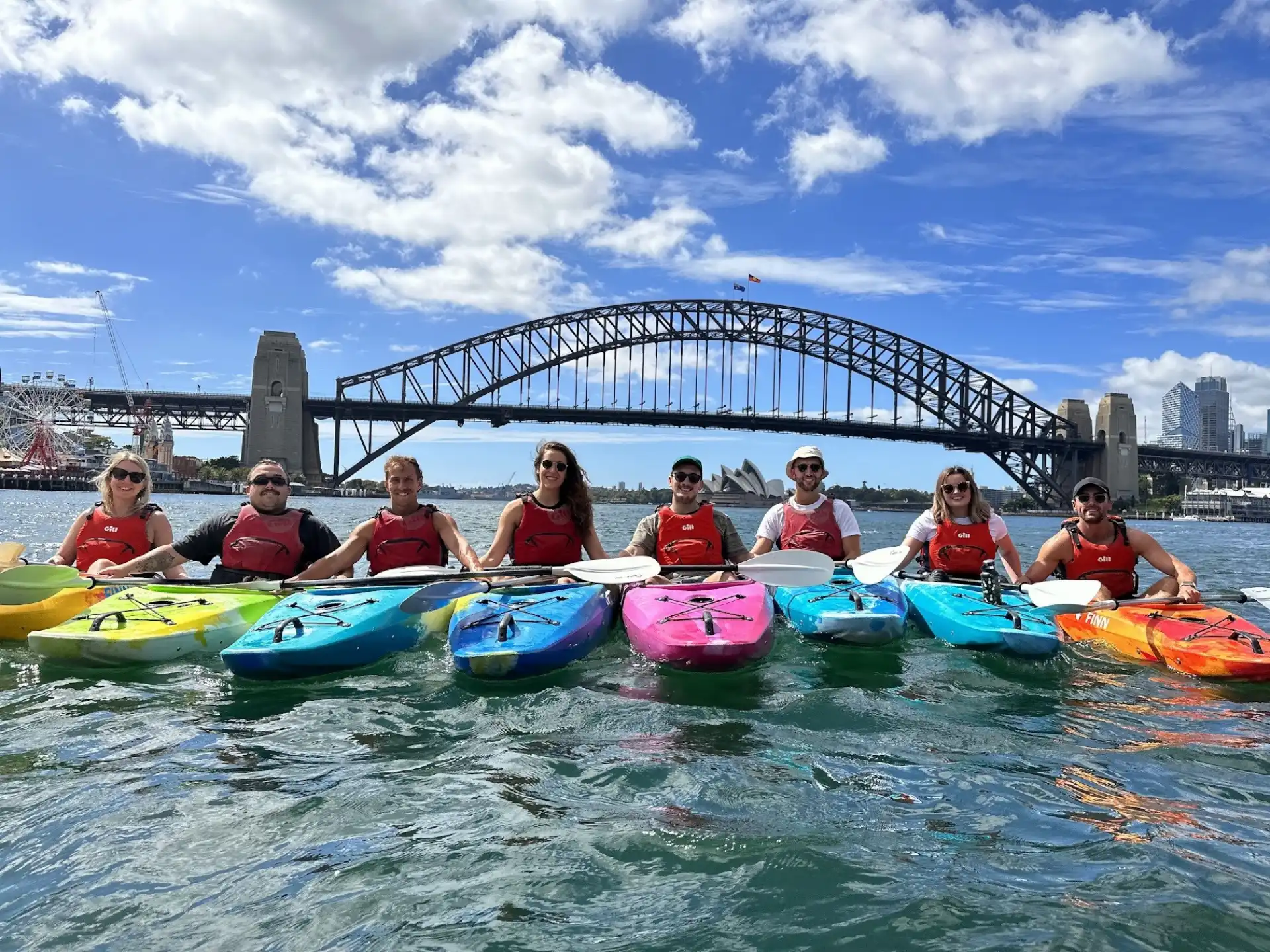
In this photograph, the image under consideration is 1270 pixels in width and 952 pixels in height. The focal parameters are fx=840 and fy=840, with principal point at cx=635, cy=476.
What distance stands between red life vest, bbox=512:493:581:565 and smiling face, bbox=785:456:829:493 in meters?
1.89

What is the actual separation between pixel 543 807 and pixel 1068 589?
4068 millimetres

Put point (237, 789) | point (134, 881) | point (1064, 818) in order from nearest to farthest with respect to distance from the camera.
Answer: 1. point (134, 881)
2. point (1064, 818)
3. point (237, 789)

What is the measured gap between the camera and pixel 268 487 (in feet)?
20.3

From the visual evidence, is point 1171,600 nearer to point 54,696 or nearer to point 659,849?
point 659,849

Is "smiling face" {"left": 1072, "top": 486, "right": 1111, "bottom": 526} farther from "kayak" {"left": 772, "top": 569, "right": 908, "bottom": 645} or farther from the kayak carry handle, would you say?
the kayak carry handle

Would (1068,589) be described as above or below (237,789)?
above

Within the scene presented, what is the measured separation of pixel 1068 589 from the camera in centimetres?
555

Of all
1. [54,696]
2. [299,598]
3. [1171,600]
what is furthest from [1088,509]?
[54,696]

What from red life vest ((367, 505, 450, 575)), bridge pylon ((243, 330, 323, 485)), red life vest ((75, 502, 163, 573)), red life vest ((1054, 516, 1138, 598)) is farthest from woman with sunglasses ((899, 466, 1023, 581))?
bridge pylon ((243, 330, 323, 485))

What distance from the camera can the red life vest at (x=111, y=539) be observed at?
6582mm

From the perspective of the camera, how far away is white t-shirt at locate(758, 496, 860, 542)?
7199 millimetres

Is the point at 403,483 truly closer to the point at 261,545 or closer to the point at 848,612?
the point at 261,545

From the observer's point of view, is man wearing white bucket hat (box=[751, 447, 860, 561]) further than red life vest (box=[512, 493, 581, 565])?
Yes

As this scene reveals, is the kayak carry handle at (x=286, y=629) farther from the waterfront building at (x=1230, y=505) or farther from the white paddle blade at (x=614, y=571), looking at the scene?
the waterfront building at (x=1230, y=505)
